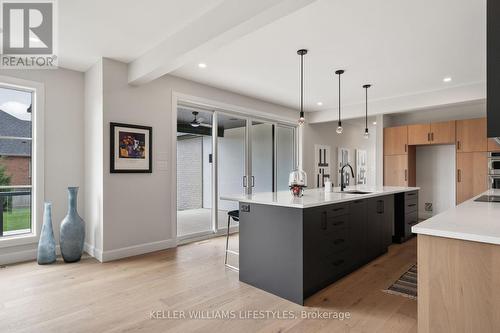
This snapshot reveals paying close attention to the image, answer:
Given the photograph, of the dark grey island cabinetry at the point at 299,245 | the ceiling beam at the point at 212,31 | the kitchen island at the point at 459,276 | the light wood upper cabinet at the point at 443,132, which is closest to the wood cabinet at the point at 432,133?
the light wood upper cabinet at the point at 443,132

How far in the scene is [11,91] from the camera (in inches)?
138

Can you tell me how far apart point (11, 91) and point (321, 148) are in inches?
238

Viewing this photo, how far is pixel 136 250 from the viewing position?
12.4 feet

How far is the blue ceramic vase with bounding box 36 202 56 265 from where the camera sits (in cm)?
337

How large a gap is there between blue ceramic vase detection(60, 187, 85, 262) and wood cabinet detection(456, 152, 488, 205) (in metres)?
6.19

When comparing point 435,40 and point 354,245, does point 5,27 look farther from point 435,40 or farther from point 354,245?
point 435,40

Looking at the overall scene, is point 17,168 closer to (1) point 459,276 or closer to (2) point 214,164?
(2) point 214,164

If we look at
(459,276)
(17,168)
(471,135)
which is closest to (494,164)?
(471,135)

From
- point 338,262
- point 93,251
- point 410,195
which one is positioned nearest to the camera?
point 338,262

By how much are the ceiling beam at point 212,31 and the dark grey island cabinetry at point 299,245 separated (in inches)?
58.8

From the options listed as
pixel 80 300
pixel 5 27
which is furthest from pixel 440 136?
pixel 5 27

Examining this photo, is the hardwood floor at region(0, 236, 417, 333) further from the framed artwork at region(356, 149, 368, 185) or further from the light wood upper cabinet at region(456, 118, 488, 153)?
the framed artwork at region(356, 149, 368, 185)

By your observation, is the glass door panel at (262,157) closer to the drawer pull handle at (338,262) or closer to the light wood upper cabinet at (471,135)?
the drawer pull handle at (338,262)

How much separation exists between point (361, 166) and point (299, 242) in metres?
7.16
